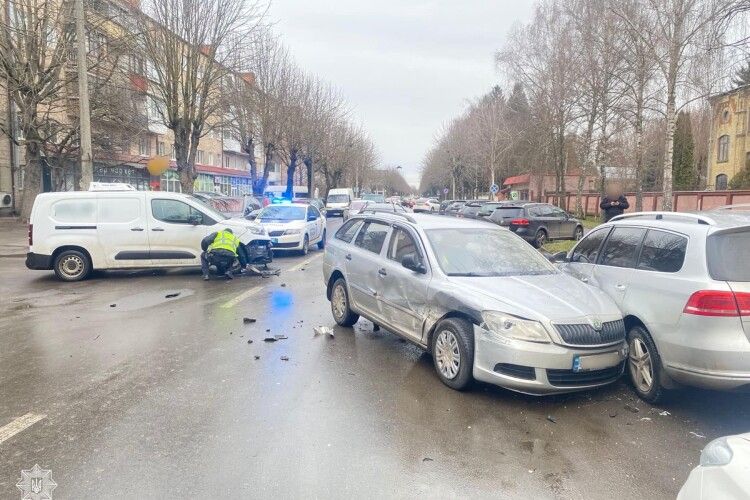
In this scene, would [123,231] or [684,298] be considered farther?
[123,231]

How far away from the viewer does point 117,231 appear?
37.2 ft

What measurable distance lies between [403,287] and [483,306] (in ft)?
4.14

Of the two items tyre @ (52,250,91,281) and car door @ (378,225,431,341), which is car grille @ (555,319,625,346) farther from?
tyre @ (52,250,91,281)

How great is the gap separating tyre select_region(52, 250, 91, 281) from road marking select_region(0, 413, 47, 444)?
787cm

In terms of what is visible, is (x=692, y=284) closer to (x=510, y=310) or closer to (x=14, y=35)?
(x=510, y=310)

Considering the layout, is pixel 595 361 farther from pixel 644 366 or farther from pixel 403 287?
pixel 403 287

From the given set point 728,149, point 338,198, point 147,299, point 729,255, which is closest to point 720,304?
point 729,255

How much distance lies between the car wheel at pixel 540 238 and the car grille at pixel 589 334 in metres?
14.7

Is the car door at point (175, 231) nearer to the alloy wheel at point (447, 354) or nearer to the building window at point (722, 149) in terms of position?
the alloy wheel at point (447, 354)

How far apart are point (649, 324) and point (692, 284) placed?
0.56 meters

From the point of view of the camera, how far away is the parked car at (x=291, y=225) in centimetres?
1539

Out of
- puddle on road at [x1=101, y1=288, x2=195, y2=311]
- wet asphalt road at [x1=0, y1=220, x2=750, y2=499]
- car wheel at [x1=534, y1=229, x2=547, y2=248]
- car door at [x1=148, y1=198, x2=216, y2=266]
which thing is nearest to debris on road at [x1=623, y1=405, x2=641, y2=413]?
wet asphalt road at [x1=0, y1=220, x2=750, y2=499]

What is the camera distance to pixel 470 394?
4.83 meters

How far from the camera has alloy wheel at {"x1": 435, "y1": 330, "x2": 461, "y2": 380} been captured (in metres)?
4.87
